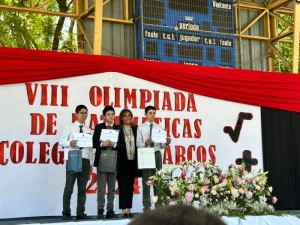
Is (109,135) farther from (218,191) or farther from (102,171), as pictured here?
(218,191)

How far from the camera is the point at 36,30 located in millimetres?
13742

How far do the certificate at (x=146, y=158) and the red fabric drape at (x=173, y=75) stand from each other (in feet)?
4.82

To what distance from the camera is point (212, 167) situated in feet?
14.4

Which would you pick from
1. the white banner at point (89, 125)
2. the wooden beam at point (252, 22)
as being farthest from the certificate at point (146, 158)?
the wooden beam at point (252, 22)

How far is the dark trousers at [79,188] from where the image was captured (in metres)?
5.51

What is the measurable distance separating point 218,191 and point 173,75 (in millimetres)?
3119

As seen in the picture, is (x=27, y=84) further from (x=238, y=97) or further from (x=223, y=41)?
(x=223, y=41)

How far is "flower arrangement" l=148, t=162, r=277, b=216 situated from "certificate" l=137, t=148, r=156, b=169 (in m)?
1.15

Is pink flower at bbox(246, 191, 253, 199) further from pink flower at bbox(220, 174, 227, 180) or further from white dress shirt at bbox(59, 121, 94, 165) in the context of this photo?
white dress shirt at bbox(59, 121, 94, 165)

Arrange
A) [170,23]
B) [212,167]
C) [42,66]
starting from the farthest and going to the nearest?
[170,23] < [42,66] < [212,167]

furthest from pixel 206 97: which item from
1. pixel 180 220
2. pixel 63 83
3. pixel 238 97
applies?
pixel 180 220

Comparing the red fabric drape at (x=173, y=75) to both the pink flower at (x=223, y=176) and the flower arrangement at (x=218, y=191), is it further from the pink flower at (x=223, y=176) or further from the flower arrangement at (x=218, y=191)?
the pink flower at (x=223, y=176)

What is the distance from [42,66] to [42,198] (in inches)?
64.4

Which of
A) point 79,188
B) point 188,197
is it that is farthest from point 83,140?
point 188,197
